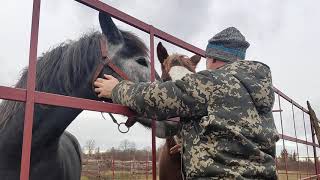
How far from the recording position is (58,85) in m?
2.73

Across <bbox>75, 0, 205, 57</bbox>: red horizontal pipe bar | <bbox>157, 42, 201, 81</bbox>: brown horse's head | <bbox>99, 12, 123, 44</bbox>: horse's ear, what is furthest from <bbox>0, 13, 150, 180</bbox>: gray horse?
<bbox>157, 42, 201, 81</bbox>: brown horse's head

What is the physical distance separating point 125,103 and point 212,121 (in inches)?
18.9

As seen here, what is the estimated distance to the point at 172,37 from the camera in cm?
273

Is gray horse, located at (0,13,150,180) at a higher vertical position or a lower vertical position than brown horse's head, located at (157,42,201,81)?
lower

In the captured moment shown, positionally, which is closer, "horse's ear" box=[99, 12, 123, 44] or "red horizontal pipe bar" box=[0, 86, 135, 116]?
"red horizontal pipe bar" box=[0, 86, 135, 116]

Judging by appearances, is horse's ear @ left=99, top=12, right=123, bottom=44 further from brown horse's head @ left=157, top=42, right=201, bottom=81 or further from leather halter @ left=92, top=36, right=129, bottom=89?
brown horse's head @ left=157, top=42, right=201, bottom=81

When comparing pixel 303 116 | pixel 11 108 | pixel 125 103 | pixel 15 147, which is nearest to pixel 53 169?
pixel 15 147

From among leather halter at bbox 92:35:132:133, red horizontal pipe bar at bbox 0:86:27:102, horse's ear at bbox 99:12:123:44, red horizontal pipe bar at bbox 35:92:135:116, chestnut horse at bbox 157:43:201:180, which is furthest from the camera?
chestnut horse at bbox 157:43:201:180

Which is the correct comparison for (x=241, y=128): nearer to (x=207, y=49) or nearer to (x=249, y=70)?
(x=249, y=70)

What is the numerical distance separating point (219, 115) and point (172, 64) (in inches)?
68.7

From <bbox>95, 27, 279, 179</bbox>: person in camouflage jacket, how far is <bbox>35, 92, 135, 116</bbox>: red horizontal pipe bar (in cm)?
10

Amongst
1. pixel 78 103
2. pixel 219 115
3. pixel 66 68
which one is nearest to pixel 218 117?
pixel 219 115

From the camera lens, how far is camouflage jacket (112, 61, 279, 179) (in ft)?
5.53

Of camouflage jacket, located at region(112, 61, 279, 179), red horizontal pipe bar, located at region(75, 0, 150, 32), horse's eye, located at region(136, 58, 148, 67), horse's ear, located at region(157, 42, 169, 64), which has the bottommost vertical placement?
camouflage jacket, located at region(112, 61, 279, 179)
